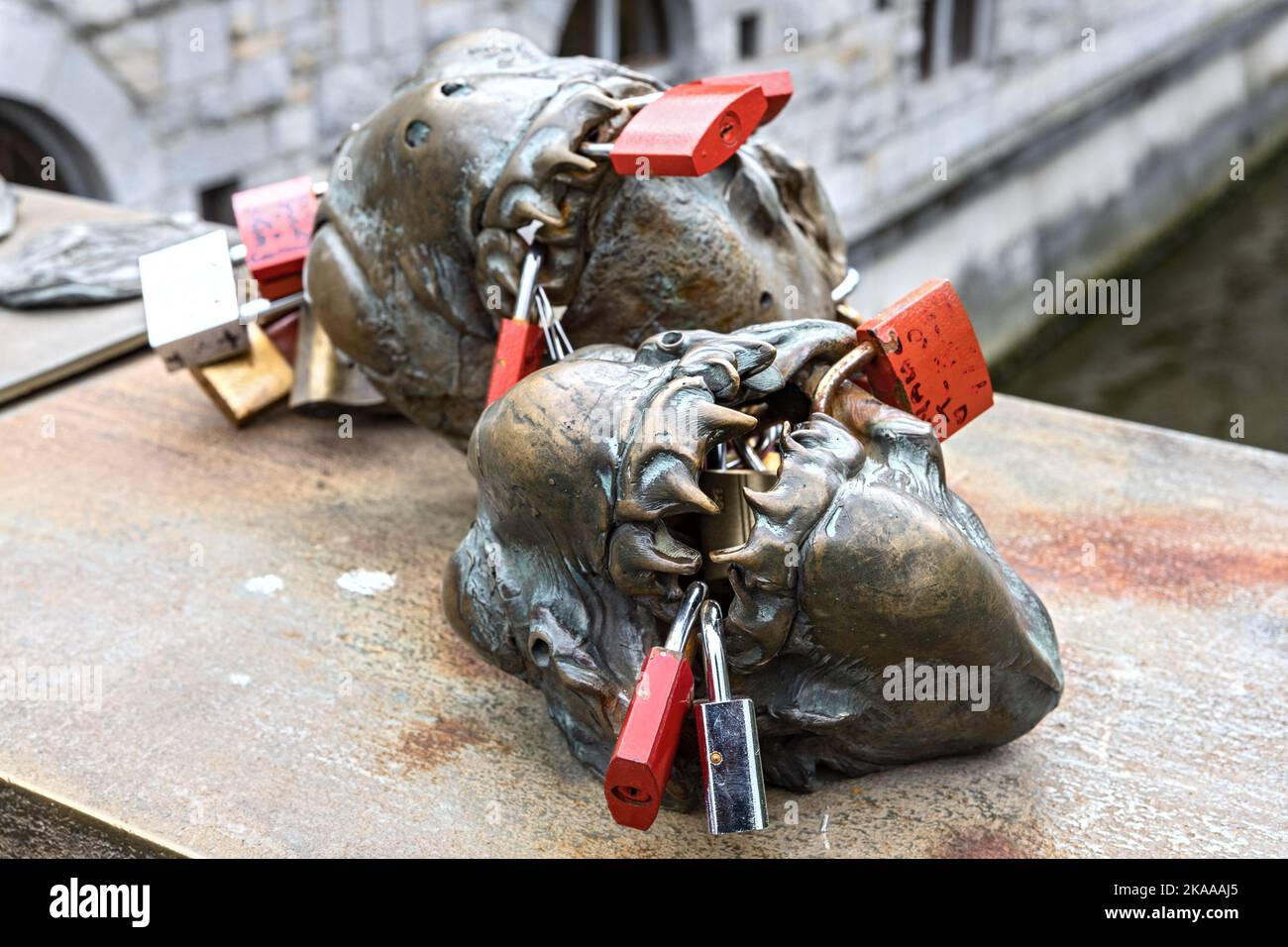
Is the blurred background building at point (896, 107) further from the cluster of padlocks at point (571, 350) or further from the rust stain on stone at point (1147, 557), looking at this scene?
the rust stain on stone at point (1147, 557)

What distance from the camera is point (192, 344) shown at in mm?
2082

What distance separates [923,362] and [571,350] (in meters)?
0.36

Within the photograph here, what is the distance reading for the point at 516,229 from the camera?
1.57m

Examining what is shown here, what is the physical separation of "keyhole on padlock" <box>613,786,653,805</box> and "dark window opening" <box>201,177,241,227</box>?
2890 millimetres

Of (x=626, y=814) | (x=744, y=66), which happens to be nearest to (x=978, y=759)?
(x=626, y=814)

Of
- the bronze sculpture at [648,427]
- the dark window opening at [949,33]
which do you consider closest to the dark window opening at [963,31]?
the dark window opening at [949,33]

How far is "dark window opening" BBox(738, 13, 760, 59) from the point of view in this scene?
16.0 ft

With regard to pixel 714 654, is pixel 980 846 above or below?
below

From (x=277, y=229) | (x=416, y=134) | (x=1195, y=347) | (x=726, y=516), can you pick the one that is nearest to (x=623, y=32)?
(x=1195, y=347)

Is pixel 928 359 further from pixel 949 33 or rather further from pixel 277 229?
pixel 949 33

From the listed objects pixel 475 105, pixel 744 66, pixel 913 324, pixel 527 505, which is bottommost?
pixel 744 66

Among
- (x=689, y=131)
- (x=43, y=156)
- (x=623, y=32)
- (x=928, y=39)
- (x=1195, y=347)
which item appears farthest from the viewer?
(x=1195, y=347)
